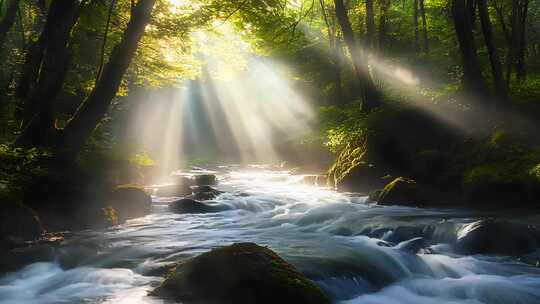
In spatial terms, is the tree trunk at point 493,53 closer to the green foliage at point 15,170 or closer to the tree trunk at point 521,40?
the tree trunk at point 521,40

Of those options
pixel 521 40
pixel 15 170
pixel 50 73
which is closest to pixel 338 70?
pixel 521 40

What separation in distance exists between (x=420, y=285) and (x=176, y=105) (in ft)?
155

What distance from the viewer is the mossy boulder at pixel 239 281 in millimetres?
5203

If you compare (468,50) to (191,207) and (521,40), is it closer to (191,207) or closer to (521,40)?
(521,40)

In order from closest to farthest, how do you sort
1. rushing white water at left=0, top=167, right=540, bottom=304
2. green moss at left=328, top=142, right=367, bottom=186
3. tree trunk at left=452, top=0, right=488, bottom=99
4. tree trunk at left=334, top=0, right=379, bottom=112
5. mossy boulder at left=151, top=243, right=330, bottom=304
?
mossy boulder at left=151, top=243, right=330, bottom=304
rushing white water at left=0, top=167, right=540, bottom=304
tree trunk at left=452, top=0, right=488, bottom=99
green moss at left=328, top=142, right=367, bottom=186
tree trunk at left=334, top=0, right=379, bottom=112

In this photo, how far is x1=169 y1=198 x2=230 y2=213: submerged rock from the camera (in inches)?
508

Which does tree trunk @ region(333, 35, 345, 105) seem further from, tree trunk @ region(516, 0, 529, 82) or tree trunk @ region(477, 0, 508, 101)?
tree trunk @ region(477, 0, 508, 101)

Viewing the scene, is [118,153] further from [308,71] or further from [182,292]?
[308,71]

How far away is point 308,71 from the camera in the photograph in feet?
103

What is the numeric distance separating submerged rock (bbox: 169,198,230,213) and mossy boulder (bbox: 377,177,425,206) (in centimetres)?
486

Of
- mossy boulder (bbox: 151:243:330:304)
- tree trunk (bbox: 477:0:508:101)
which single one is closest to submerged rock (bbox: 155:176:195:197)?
mossy boulder (bbox: 151:243:330:304)

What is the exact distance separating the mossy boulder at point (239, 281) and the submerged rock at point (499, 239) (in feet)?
13.9

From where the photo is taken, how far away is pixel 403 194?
12188 mm

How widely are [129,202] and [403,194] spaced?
25.1 ft
